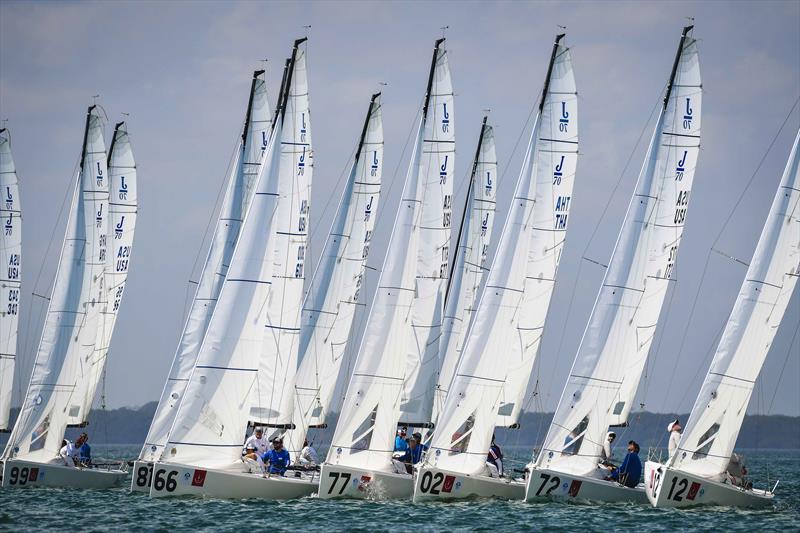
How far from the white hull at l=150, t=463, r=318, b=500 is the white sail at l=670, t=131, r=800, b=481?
1028 cm

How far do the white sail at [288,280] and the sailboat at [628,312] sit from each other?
7.00 m

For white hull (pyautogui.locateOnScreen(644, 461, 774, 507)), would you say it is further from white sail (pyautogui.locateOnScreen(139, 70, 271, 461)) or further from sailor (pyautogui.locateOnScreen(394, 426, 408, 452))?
white sail (pyautogui.locateOnScreen(139, 70, 271, 461))

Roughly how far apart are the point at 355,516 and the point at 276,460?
3973 millimetres

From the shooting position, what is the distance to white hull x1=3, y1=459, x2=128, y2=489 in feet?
117

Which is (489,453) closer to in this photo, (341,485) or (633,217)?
(341,485)

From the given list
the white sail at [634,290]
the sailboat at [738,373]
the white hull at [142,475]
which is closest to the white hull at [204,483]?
the white hull at [142,475]

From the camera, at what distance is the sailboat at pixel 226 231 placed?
122ft

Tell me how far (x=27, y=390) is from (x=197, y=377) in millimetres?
8978

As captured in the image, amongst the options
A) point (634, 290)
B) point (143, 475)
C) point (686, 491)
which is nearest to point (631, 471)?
point (686, 491)

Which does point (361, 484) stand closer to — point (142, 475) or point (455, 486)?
point (455, 486)

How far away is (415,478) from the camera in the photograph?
104ft

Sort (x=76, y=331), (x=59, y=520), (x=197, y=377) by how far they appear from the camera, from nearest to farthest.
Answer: (x=59, y=520)
(x=197, y=377)
(x=76, y=331)

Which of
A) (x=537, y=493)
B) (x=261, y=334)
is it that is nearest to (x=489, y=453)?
(x=537, y=493)

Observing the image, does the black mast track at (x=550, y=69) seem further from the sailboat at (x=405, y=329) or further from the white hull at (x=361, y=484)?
the white hull at (x=361, y=484)
